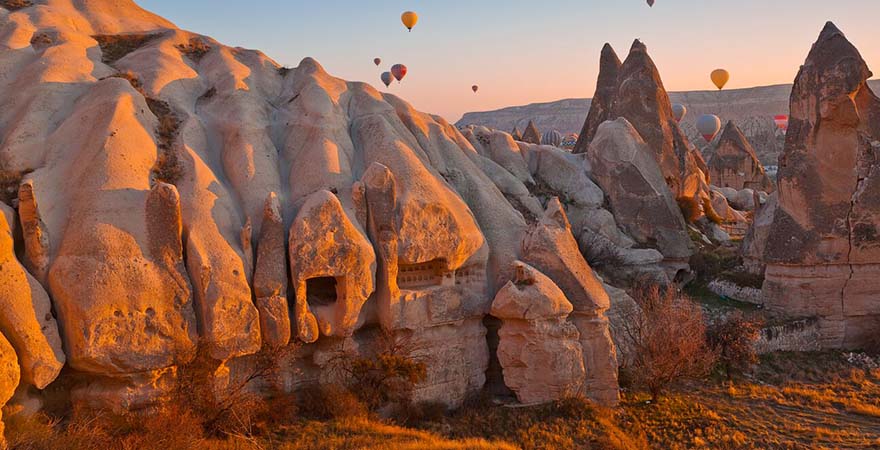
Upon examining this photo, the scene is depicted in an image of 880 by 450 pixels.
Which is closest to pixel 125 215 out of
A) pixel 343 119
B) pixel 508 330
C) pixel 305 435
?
pixel 305 435

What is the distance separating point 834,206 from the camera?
59.2 feet

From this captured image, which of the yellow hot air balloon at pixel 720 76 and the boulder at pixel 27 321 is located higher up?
the yellow hot air balloon at pixel 720 76

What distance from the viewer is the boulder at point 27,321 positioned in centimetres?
948

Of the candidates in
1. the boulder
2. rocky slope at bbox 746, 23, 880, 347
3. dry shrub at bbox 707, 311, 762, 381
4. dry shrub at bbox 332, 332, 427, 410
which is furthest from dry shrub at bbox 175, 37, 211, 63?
rocky slope at bbox 746, 23, 880, 347

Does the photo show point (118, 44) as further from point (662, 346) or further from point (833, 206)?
point (833, 206)

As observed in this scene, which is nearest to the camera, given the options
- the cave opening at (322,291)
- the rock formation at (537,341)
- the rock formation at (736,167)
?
the cave opening at (322,291)

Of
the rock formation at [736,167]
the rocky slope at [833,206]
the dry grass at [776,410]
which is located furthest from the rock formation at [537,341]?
the rock formation at [736,167]

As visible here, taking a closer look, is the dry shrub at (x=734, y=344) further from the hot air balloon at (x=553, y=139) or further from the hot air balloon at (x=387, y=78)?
the hot air balloon at (x=553, y=139)

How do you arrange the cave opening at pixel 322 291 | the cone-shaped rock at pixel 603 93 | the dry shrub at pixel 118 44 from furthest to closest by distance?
the cone-shaped rock at pixel 603 93 < the dry shrub at pixel 118 44 < the cave opening at pixel 322 291

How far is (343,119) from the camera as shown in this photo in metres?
15.6

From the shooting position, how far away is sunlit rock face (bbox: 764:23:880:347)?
58.5 ft

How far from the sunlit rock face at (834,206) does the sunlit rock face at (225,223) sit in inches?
288

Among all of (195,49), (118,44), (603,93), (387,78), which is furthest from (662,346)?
(387,78)

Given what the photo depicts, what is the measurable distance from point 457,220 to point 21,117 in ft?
27.2
